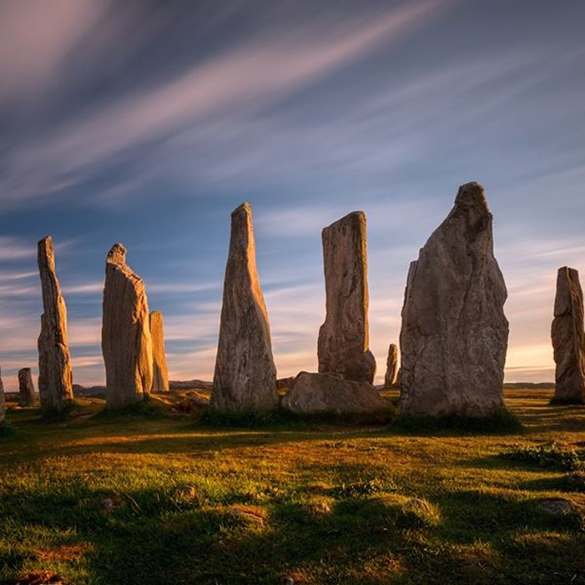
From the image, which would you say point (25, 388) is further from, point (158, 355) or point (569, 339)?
point (569, 339)

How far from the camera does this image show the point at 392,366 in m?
39.7

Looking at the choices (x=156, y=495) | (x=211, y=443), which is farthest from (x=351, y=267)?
(x=156, y=495)

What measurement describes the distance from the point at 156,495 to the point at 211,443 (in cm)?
608

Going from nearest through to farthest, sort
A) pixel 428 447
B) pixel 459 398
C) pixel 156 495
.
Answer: pixel 156 495 → pixel 428 447 → pixel 459 398

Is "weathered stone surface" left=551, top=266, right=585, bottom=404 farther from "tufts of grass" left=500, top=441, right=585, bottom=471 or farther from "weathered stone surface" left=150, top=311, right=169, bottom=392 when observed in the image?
"weathered stone surface" left=150, top=311, right=169, bottom=392

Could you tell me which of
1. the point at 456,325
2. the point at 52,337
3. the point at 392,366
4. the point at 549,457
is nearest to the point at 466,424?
the point at 456,325

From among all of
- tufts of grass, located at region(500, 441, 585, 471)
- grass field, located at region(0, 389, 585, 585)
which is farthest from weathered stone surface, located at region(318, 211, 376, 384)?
tufts of grass, located at region(500, 441, 585, 471)

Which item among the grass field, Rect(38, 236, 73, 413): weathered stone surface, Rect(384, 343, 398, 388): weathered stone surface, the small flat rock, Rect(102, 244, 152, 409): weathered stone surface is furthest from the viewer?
Rect(384, 343, 398, 388): weathered stone surface

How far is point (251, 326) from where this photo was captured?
65.5ft

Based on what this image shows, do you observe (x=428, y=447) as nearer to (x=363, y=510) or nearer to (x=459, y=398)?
(x=459, y=398)

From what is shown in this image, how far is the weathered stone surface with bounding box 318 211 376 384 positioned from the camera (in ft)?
85.5

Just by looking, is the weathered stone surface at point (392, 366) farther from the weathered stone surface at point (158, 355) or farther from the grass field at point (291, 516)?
the grass field at point (291, 516)

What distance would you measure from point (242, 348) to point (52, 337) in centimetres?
1134

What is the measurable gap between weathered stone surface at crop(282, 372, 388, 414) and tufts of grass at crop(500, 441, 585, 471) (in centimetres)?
764
